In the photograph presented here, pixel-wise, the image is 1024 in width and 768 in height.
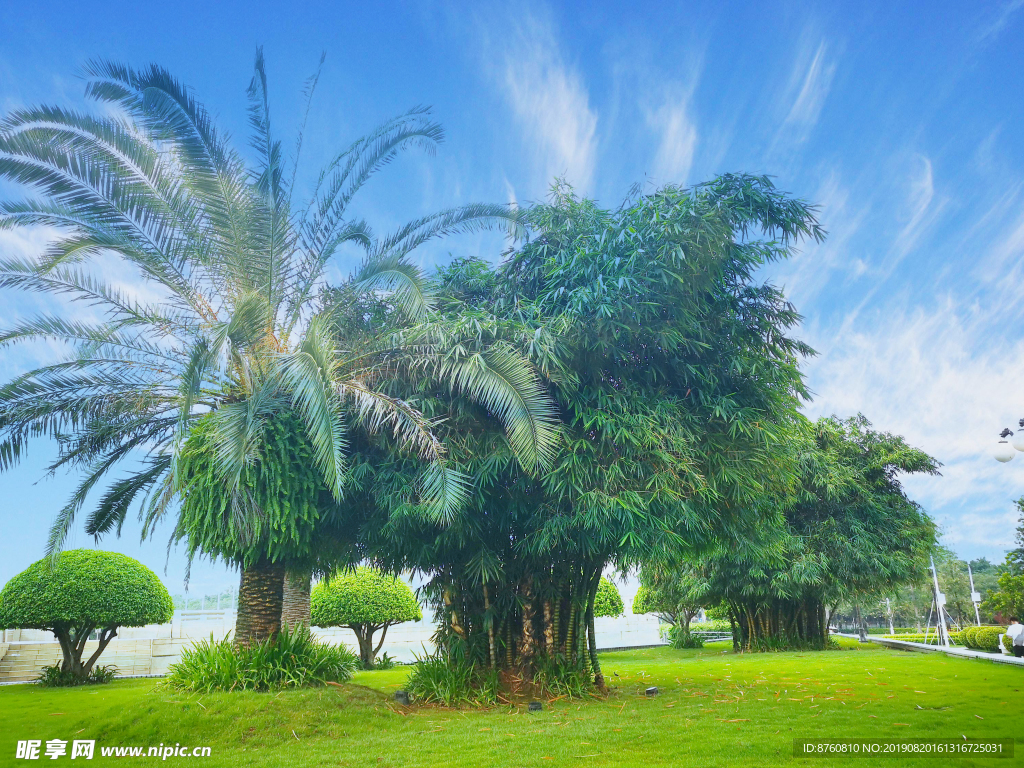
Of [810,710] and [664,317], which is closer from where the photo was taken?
[810,710]

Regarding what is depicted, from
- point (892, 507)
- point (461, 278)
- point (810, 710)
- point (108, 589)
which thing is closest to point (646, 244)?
point (461, 278)

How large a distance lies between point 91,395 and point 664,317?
8865 millimetres

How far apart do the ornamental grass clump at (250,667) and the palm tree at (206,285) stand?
384 millimetres

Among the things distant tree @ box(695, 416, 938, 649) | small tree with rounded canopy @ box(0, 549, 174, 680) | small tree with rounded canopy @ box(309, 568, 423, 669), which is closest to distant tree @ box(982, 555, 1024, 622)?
distant tree @ box(695, 416, 938, 649)

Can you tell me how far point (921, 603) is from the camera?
60719 mm

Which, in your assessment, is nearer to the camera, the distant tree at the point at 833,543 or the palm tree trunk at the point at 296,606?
the palm tree trunk at the point at 296,606

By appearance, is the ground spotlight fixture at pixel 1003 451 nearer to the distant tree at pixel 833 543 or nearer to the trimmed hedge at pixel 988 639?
the distant tree at pixel 833 543

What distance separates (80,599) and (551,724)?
504 inches

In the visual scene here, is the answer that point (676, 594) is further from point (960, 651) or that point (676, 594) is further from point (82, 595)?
point (82, 595)

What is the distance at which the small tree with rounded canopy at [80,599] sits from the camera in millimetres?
15742

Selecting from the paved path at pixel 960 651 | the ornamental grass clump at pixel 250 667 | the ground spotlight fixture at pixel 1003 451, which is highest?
the ground spotlight fixture at pixel 1003 451

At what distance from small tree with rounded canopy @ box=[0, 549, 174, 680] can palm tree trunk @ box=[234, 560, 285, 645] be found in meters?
8.25

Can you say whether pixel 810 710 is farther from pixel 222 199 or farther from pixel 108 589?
pixel 108 589

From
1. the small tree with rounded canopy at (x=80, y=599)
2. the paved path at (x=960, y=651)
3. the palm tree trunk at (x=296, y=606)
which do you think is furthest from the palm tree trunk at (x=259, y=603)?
the paved path at (x=960, y=651)
